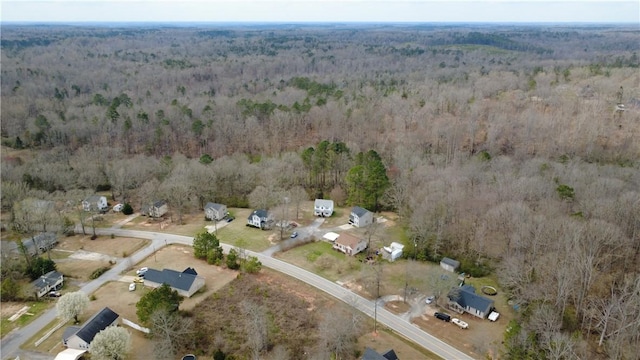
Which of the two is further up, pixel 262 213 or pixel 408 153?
pixel 408 153

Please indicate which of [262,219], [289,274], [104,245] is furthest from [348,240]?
[104,245]

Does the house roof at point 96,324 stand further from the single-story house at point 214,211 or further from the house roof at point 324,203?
the house roof at point 324,203

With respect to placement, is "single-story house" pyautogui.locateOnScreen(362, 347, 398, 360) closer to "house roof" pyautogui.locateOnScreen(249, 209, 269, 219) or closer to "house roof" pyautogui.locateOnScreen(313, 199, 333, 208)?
"house roof" pyautogui.locateOnScreen(249, 209, 269, 219)

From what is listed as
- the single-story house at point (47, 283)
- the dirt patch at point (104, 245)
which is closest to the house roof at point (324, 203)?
the dirt patch at point (104, 245)

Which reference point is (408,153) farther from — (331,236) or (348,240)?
(348,240)

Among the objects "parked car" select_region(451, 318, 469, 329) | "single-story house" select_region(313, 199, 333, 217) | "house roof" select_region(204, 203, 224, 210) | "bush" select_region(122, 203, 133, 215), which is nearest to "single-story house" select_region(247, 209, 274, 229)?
"house roof" select_region(204, 203, 224, 210)
